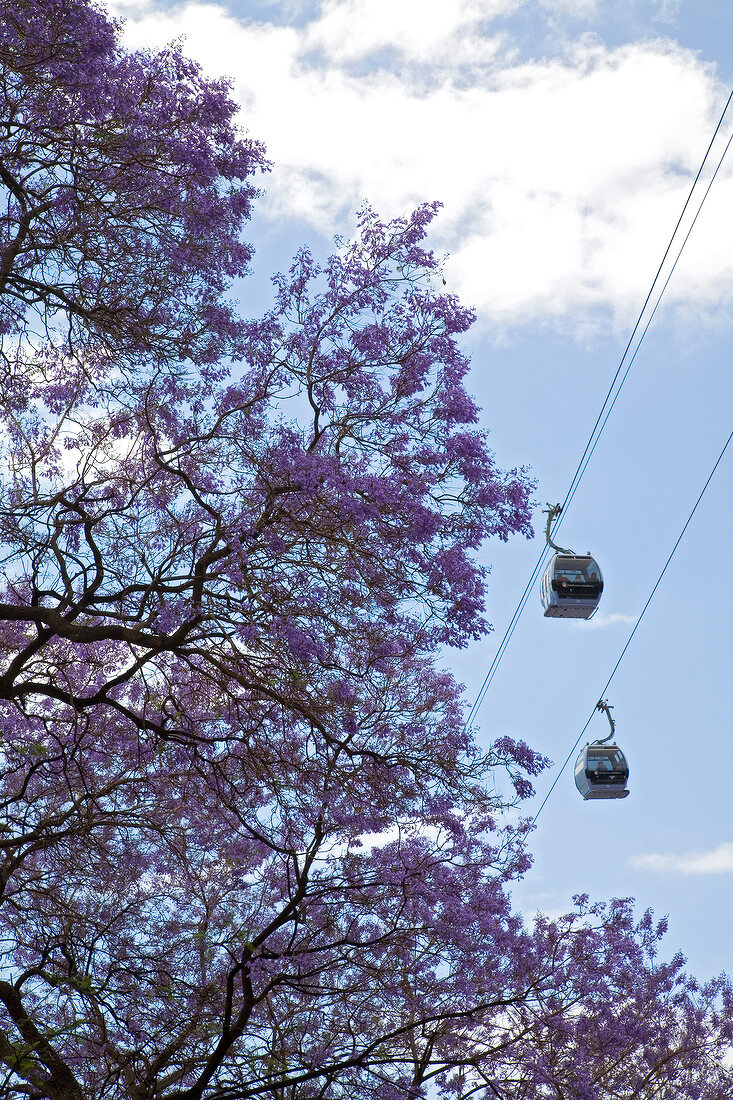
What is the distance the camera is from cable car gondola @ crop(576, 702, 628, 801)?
519 inches

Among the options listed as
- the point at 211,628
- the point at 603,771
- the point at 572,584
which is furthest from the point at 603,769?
the point at 211,628

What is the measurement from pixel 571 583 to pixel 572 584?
0.05ft

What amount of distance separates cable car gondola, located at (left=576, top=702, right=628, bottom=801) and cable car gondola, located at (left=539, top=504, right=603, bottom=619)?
226cm

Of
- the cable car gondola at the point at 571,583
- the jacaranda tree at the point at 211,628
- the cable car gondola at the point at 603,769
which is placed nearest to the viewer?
the jacaranda tree at the point at 211,628

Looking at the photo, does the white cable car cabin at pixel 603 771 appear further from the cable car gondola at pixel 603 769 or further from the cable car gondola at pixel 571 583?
the cable car gondola at pixel 571 583

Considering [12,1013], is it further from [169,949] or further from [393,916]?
[393,916]

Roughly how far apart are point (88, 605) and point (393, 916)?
3.21 metres

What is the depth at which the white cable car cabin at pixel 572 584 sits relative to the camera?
11289 mm

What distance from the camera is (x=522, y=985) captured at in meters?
10.1

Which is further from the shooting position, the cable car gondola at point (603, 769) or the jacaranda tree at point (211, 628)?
the cable car gondola at point (603, 769)

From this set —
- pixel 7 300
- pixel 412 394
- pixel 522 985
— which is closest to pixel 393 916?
pixel 522 985

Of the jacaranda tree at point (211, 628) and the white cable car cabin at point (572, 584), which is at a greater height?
the white cable car cabin at point (572, 584)

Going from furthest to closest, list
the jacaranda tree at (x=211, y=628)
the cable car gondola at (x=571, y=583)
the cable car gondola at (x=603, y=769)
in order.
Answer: the cable car gondola at (x=603, y=769)
the cable car gondola at (x=571, y=583)
the jacaranda tree at (x=211, y=628)

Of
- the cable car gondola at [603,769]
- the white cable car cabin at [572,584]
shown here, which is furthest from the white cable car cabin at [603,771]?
the white cable car cabin at [572,584]
